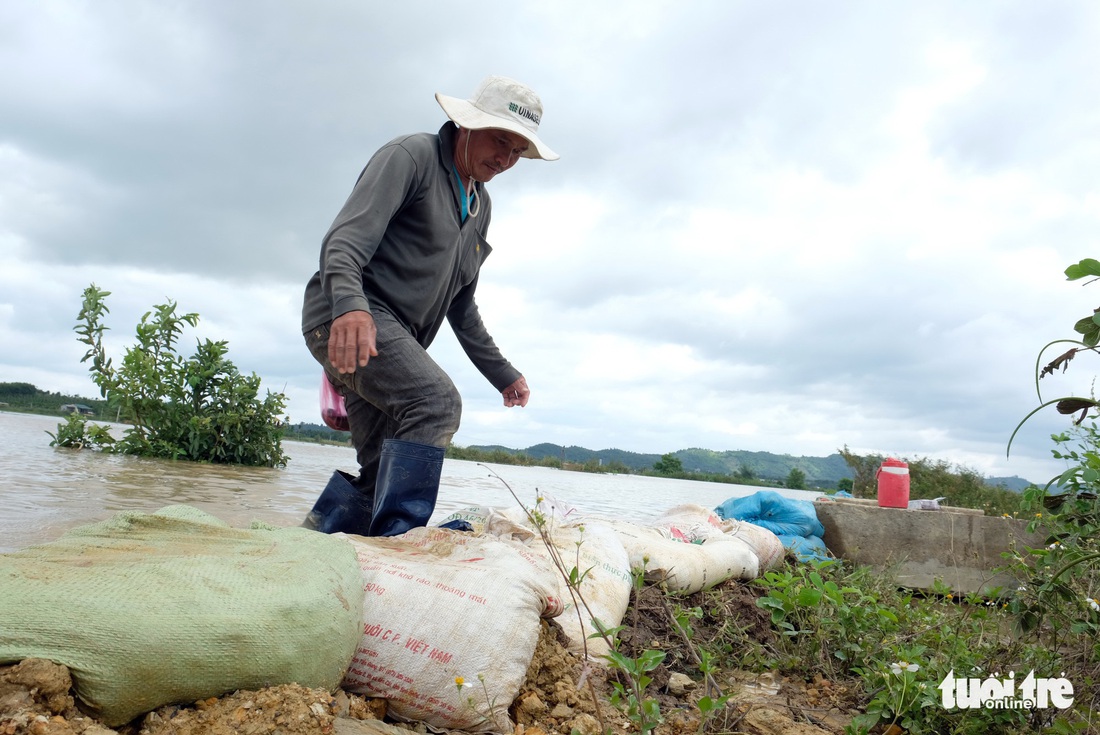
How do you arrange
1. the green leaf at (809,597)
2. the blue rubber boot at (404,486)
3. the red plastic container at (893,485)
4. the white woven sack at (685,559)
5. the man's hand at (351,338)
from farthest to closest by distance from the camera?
the red plastic container at (893,485) → the white woven sack at (685,559) → the blue rubber boot at (404,486) → the man's hand at (351,338) → the green leaf at (809,597)

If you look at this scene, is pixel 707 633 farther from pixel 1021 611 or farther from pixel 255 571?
pixel 255 571

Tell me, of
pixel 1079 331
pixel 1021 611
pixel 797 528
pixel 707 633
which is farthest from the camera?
pixel 797 528

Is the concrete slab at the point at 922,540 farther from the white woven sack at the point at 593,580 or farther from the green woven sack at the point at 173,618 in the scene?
the green woven sack at the point at 173,618

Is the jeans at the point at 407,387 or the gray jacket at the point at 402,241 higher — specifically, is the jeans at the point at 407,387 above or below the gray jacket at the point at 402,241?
below

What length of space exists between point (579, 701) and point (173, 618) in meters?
0.86

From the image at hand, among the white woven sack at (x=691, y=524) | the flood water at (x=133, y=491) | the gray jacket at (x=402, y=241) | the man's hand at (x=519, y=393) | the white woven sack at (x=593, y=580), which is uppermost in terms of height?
the gray jacket at (x=402, y=241)

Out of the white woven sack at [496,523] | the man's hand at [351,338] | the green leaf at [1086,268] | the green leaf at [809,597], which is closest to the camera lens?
the green leaf at [1086,268]

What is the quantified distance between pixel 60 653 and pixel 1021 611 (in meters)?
1.76

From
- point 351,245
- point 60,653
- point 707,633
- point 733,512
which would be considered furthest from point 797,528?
point 60,653

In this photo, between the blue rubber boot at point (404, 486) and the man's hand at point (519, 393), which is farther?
the man's hand at point (519, 393)

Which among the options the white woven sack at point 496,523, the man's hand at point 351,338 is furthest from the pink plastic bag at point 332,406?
the man's hand at point 351,338

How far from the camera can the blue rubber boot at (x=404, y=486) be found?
7.69 feet

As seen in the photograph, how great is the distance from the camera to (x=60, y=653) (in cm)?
111

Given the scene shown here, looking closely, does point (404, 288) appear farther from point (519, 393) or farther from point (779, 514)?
point (779, 514)
